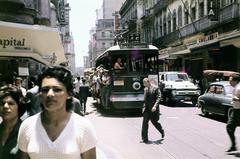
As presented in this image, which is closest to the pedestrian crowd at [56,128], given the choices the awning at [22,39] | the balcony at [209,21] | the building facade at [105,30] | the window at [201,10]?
the awning at [22,39]

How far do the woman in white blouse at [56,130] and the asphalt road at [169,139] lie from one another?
7030 mm

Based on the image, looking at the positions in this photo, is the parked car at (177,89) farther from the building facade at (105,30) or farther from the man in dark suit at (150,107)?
the building facade at (105,30)

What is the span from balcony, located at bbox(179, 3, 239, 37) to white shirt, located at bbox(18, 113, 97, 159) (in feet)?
94.6

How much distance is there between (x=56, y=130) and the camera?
3.29 m

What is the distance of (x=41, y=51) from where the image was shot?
1009 cm

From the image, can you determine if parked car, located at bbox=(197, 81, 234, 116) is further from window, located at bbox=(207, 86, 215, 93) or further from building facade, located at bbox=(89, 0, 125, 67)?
building facade, located at bbox=(89, 0, 125, 67)

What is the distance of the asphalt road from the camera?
10828mm

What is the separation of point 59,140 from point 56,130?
0.31ft

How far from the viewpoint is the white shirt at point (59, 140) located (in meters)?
3.19

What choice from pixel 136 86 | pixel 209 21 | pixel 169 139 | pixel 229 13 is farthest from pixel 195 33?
pixel 169 139

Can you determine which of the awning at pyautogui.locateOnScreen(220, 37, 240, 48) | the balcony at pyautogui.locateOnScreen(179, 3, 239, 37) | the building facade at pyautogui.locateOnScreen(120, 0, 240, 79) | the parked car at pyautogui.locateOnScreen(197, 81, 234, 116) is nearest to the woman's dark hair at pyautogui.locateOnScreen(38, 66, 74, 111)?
the parked car at pyautogui.locateOnScreen(197, 81, 234, 116)

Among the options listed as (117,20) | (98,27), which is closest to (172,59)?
(117,20)

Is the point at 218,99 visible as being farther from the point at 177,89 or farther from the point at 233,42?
the point at 233,42

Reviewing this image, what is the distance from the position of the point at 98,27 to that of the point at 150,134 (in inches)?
5780
